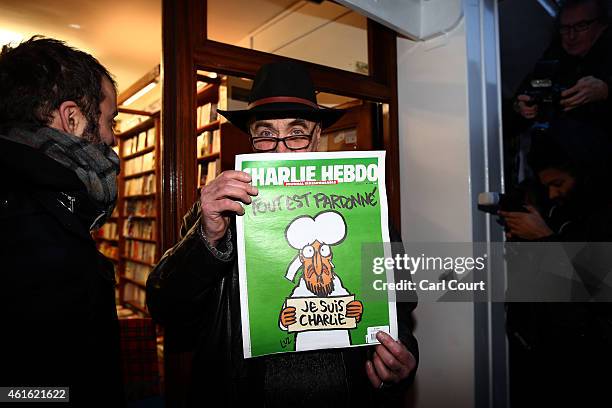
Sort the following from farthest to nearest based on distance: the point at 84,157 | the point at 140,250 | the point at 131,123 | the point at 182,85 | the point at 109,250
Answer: the point at 109,250 → the point at 131,123 → the point at 140,250 → the point at 182,85 → the point at 84,157

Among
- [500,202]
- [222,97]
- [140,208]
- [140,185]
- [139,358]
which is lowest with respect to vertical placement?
[139,358]

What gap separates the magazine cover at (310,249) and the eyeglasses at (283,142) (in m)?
0.29

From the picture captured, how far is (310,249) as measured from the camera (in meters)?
0.87

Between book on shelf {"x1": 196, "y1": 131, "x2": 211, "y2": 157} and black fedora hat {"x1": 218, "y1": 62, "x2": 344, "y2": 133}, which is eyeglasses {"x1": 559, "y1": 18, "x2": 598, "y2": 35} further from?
book on shelf {"x1": 196, "y1": 131, "x2": 211, "y2": 157}

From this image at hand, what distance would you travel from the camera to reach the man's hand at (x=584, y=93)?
1575 mm

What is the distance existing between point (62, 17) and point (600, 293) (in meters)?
4.12

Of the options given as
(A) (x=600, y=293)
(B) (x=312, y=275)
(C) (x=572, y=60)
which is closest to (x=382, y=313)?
(B) (x=312, y=275)

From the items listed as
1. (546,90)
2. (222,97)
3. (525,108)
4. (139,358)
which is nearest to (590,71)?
(546,90)

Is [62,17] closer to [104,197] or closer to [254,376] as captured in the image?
[104,197]

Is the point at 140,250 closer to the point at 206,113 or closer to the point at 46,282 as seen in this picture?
the point at 206,113

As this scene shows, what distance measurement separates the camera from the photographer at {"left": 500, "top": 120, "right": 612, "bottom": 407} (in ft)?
4.91

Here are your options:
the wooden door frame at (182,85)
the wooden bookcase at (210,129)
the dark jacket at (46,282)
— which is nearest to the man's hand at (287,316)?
the dark jacket at (46,282)

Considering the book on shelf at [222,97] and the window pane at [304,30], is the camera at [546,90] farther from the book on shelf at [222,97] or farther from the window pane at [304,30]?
the book on shelf at [222,97]

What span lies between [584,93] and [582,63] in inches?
5.5
